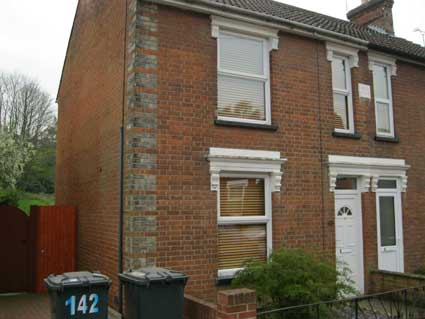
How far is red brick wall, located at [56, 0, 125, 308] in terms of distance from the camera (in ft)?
26.8

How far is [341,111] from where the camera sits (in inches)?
392

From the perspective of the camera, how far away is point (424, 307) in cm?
820

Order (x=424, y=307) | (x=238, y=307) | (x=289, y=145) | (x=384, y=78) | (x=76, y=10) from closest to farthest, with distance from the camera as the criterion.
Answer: (x=238, y=307) < (x=424, y=307) < (x=289, y=145) < (x=384, y=78) < (x=76, y=10)

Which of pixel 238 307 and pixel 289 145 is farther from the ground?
pixel 289 145

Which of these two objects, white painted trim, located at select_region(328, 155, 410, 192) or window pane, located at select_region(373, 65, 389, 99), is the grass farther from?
window pane, located at select_region(373, 65, 389, 99)

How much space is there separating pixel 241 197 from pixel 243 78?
240cm

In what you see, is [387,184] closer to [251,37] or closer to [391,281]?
[391,281]

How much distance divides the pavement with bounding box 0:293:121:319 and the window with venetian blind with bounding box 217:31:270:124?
14.5ft

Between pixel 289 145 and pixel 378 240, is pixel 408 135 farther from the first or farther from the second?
pixel 289 145

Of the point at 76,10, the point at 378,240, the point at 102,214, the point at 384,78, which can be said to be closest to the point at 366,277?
the point at 378,240

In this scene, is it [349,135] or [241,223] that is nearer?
[241,223]

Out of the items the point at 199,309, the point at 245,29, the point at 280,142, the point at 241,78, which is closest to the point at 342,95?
the point at 280,142

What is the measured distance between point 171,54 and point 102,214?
11.5ft

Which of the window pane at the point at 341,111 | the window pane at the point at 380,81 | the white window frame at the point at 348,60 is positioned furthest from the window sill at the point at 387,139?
the window pane at the point at 380,81
